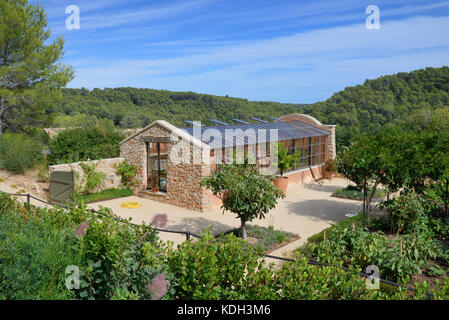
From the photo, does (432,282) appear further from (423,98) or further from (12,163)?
(423,98)

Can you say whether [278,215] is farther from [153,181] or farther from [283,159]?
[153,181]

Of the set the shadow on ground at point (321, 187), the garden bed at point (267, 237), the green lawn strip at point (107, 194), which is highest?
the green lawn strip at point (107, 194)

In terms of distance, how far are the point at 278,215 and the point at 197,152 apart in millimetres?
3393

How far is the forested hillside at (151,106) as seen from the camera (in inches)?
1432

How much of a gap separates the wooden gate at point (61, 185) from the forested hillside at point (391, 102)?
2215 centimetres

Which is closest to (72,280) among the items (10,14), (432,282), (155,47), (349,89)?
(432,282)

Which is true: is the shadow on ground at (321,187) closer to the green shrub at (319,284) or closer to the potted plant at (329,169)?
the potted plant at (329,169)

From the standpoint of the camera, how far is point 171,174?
13273 millimetres

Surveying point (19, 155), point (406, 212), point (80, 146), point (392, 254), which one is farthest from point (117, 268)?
point (19, 155)

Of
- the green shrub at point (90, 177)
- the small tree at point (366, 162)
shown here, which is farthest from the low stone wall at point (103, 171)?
the small tree at point (366, 162)

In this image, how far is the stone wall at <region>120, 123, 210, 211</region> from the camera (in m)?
12.5

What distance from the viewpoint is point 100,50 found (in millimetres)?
13156

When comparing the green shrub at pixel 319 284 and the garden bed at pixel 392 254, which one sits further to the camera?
the garden bed at pixel 392 254

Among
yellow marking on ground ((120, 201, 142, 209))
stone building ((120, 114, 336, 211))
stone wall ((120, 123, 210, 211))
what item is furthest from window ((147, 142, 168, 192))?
yellow marking on ground ((120, 201, 142, 209))
